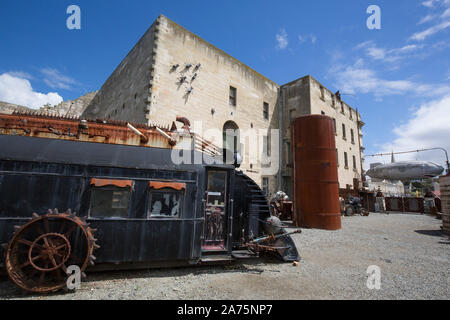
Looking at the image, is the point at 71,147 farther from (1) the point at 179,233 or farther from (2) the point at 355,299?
(2) the point at 355,299

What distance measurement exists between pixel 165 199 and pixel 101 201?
1415 millimetres

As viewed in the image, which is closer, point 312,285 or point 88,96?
point 312,285

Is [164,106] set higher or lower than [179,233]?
higher

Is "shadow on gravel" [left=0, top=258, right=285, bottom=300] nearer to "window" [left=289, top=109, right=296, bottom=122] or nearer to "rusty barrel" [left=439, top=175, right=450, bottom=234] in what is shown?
"rusty barrel" [left=439, top=175, right=450, bottom=234]

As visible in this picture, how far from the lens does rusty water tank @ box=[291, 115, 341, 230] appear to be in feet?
37.2

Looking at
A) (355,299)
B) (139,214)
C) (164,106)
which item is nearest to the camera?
(355,299)

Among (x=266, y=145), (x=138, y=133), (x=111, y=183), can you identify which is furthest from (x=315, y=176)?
(x=111, y=183)

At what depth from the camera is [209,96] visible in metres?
15.5

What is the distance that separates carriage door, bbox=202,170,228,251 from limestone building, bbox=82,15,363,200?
7.98 metres

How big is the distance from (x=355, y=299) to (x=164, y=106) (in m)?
12.6

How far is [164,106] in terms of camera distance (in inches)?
507

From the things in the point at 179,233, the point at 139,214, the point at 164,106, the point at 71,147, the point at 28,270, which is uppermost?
the point at 164,106

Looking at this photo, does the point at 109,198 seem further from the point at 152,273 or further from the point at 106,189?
the point at 152,273
